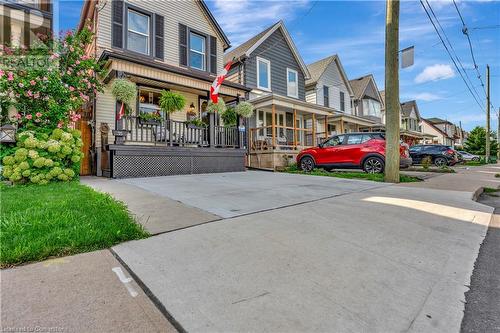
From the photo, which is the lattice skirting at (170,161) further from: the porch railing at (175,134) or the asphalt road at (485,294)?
the asphalt road at (485,294)

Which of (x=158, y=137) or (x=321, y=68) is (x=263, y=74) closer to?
(x=321, y=68)

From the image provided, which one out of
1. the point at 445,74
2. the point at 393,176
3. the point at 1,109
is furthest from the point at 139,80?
the point at 445,74

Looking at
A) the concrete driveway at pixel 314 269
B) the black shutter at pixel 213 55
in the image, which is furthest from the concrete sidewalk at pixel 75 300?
the black shutter at pixel 213 55

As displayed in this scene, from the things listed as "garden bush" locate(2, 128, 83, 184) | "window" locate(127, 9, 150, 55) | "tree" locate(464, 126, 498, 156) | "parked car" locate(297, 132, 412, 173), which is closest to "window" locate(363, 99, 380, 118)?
"parked car" locate(297, 132, 412, 173)

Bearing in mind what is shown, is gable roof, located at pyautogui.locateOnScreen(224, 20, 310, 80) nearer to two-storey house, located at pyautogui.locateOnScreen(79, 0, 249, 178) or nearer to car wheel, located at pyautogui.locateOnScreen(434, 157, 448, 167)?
two-storey house, located at pyautogui.locateOnScreen(79, 0, 249, 178)

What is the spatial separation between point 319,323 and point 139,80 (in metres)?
10.3

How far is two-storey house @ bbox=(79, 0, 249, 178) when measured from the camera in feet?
27.4

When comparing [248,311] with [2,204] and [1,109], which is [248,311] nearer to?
[2,204]

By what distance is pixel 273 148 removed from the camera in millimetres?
12531

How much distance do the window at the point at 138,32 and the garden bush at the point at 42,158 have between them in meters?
5.16

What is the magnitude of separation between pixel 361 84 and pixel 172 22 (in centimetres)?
1891

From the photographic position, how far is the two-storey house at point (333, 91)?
19000 millimetres

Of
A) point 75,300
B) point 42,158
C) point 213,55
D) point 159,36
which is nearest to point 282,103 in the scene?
point 213,55

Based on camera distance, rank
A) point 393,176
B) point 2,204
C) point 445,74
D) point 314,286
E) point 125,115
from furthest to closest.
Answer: point 445,74, point 125,115, point 393,176, point 2,204, point 314,286
